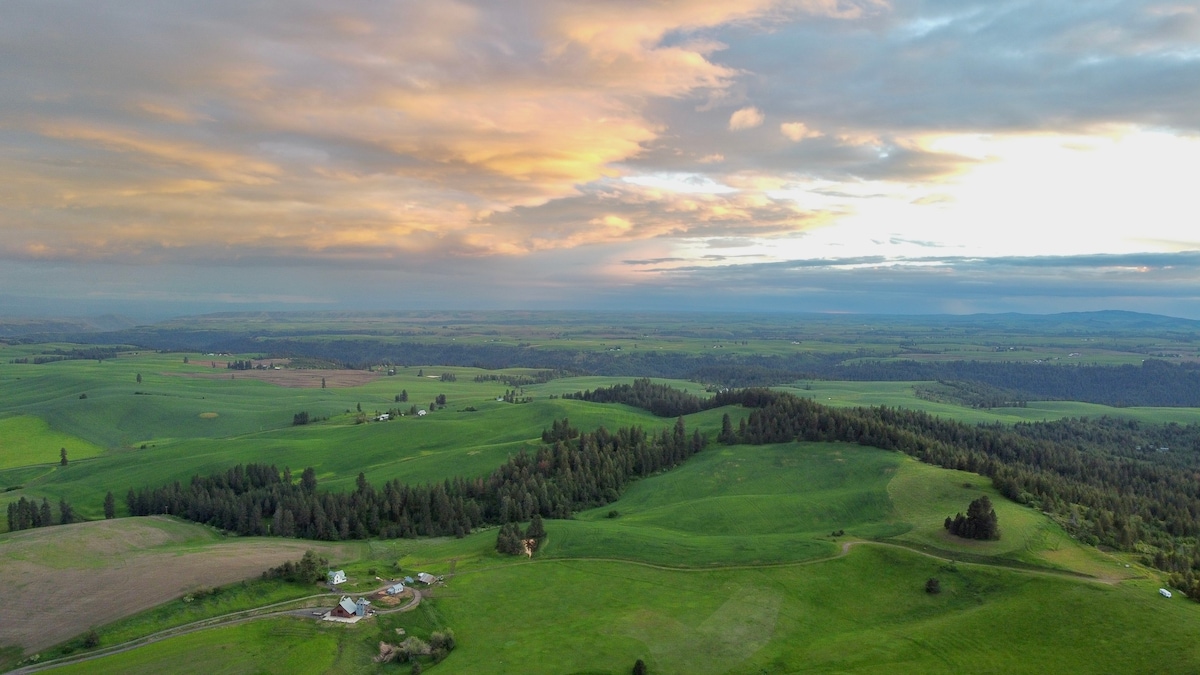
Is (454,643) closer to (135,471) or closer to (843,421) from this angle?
(843,421)

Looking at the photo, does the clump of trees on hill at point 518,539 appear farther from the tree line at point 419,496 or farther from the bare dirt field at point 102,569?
the bare dirt field at point 102,569

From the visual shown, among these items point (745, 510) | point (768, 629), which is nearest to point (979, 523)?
point (768, 629)

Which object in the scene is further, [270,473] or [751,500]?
[270,473]

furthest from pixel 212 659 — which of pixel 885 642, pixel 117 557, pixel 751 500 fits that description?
pixel 751 500

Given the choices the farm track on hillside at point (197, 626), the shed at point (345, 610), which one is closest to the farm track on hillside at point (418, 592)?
the farm track on hillside at point (197, 626)

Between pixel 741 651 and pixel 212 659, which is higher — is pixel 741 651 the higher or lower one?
the lower one

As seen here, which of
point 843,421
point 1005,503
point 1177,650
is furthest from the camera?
point 843,421

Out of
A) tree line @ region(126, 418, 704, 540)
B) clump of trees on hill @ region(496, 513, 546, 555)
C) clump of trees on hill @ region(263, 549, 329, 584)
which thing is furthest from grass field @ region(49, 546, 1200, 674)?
Result: tree line @ region(126, 418, 704, 540)

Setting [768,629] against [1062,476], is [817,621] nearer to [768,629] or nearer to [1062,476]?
[768,629]
